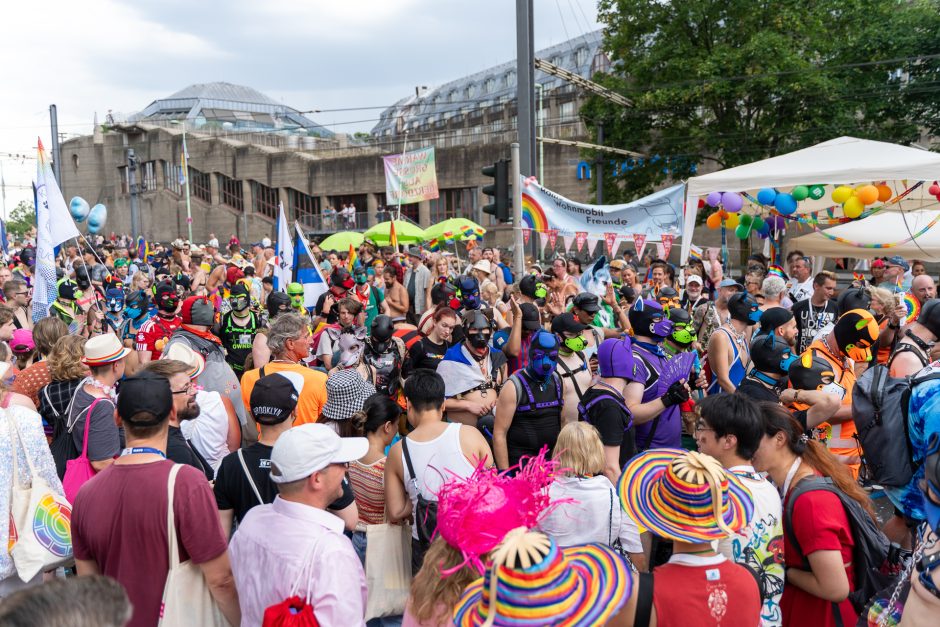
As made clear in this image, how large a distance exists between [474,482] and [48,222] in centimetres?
638

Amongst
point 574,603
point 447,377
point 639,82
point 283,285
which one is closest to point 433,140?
point 639,82

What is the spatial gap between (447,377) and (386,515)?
1572mm

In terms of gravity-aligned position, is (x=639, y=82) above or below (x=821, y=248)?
above

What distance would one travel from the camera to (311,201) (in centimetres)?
4594

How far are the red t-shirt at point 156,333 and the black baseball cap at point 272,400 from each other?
3423mm

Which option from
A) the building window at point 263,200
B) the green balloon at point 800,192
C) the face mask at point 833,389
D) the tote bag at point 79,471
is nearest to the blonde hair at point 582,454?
the face mask at point 833,389

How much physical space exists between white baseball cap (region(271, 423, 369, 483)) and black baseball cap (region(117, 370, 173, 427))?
563 mm

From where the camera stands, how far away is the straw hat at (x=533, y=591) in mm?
1867

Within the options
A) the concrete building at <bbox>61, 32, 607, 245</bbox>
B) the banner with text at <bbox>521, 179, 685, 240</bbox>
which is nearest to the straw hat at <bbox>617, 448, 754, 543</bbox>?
the banner with text at <bbox>521, 179, 685, 240</bbox>

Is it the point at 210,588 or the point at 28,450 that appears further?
the point at 28,450

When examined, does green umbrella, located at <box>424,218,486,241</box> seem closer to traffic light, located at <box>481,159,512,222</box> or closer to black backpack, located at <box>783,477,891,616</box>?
traffic light, located at <box>481,159,512,222</box>

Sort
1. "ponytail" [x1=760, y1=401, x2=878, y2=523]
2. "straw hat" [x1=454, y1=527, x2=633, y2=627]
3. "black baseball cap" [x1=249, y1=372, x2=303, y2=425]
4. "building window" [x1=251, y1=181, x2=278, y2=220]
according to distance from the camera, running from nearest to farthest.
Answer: "straw hat" [x1=454, y1=527, x2=633, y2=627]
"ponytail" [x1=760, y1=401, x2=878, y2=523]
"black baseball cap" [x1=249, y1=372, x2=303, y2=425]
"building window" [x1=251, y1=181, x2=278, y2=220]

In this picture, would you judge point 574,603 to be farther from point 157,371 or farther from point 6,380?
point 6,380

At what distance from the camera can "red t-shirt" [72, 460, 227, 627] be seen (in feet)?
8.98
